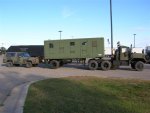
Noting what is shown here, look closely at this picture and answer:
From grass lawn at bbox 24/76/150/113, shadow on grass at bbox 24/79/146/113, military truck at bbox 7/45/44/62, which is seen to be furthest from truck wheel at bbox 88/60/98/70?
shadow on grass at bbox 24/79/146/113

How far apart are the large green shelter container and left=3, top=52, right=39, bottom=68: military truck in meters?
2.71

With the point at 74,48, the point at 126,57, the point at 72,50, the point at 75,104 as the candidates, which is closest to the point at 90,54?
the point at 74,48

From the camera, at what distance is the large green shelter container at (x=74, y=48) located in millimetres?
32156

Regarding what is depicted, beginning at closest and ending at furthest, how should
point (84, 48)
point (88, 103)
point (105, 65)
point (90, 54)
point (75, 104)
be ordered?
point (75, 104) < point (88, 103) < point (105, 65) < point (90, 54) < point (84, 48)

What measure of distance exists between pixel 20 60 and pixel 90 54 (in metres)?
8.62

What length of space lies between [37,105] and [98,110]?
2.06 metres

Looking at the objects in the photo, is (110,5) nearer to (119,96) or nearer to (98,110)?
(119,96)

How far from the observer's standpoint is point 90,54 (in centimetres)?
3231

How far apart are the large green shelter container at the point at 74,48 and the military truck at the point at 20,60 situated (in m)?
2.71

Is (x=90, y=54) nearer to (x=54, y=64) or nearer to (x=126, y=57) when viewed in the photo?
(x=126, y=57)

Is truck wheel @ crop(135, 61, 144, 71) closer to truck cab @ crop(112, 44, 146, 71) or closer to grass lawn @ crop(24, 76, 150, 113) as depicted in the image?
truck cab @ crop(112, 44, 146, 71)

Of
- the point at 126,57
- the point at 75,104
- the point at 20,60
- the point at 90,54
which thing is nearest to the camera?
the point at 75,104

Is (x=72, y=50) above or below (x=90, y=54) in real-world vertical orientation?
above

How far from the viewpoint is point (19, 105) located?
10.9 metres
